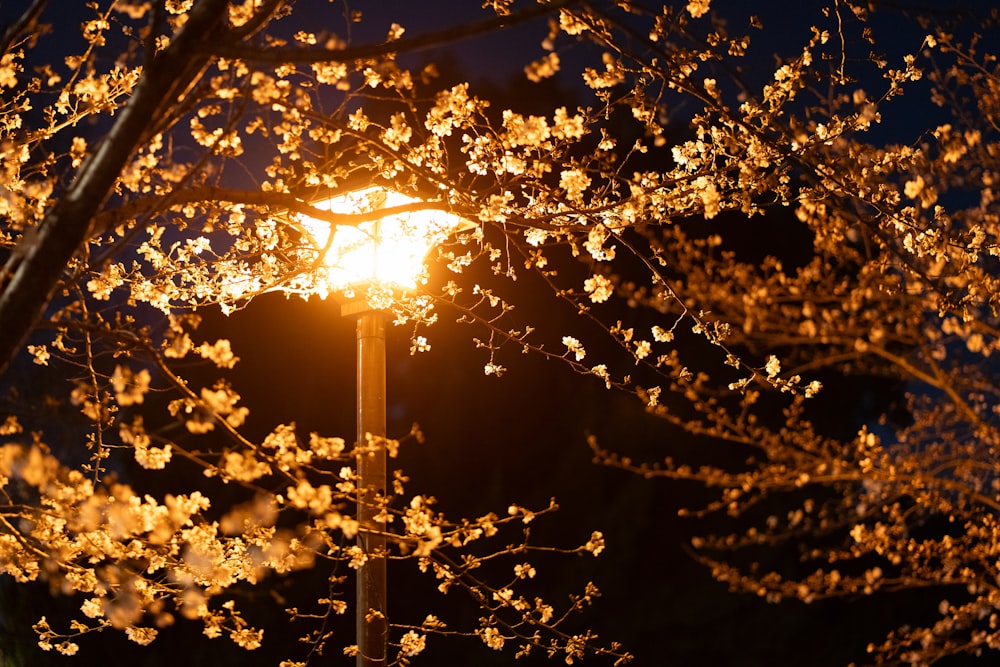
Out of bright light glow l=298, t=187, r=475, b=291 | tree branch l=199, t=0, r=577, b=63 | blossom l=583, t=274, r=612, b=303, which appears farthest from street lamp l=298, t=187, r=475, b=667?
tree branch l=199, t=0, r=577, b=63

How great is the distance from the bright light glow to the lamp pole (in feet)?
0.58

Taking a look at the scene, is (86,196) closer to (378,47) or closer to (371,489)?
(378,47)

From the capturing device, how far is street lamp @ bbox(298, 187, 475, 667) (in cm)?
334

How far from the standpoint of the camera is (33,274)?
88.8 inches

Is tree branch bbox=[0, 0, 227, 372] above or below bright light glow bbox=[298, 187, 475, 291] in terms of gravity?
below

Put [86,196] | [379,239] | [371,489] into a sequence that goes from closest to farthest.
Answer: [86,196] < [371,489] < [379,239]

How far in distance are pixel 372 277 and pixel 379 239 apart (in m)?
0.18

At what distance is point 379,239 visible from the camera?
3.59 metres

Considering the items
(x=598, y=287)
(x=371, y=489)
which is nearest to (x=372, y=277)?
(x=598, y=287)

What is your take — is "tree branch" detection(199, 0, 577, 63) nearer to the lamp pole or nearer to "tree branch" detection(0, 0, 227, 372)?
"tree branch" detection(0, 0, 227, 372)

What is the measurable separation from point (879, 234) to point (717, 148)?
3.84 feet

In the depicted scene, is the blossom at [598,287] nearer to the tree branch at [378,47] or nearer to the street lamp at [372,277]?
the street lamp at [372,277]

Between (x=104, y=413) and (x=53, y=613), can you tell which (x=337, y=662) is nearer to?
(x=53, y=613)

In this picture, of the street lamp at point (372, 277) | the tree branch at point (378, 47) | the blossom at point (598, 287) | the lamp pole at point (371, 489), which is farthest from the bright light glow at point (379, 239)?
the tree branch at point (378, 47)
